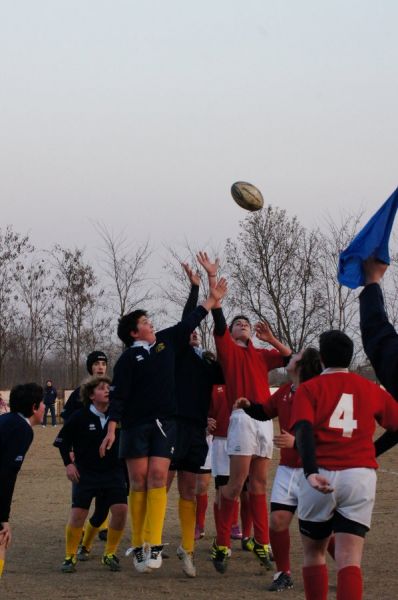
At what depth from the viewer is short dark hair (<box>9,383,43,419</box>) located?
653 cm

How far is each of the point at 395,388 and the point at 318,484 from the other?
2269 millimetres

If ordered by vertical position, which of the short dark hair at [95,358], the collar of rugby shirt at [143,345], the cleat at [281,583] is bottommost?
the cleat at [281,583]

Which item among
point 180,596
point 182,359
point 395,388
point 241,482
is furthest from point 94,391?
point 395,388

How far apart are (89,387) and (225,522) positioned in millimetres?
1878

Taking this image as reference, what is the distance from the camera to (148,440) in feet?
27.2

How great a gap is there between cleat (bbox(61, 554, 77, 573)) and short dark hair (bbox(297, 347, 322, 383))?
304cm

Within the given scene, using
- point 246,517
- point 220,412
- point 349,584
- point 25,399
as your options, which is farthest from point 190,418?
point 349,584

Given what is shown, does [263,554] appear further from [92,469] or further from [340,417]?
[340,417]

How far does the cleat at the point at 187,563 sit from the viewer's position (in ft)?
27.1

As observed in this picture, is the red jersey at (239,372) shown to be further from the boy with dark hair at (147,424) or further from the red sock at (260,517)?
the red sock at (260,517)

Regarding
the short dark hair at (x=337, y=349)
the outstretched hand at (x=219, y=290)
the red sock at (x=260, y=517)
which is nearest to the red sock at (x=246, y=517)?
the red sock at (x=260, y=517)

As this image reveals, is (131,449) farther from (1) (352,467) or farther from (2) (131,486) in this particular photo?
(1) (352,467)

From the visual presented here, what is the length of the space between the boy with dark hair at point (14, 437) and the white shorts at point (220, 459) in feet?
11.1

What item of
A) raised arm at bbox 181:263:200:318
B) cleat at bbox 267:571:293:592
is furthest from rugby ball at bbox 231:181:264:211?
cleat at bbox 267:571:293:592
